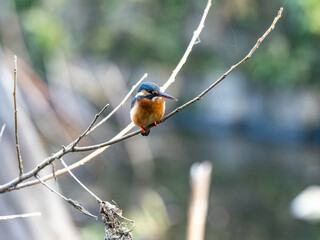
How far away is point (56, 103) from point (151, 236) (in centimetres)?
224

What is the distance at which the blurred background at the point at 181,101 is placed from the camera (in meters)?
6.64

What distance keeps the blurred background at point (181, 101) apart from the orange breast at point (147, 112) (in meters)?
2.55

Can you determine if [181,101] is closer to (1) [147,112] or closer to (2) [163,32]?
(2) [163,32]

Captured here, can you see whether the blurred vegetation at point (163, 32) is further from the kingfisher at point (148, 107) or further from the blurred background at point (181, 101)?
the kingfisher at point (148, 107)

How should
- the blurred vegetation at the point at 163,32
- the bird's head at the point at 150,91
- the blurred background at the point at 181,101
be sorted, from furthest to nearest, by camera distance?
the blurred vegetation at the point at 163,32 → the blurred background at the point at 181,101 → the bird's head at the point at 150,91

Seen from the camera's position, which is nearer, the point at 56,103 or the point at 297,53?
the point at 56,103

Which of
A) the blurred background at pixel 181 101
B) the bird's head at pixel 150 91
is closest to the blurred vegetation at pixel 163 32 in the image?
the blurred background at pixel 181 101

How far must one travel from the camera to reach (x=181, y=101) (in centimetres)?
1189

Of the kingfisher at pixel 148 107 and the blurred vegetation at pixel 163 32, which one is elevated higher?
the blurred vegetation at pixel 163 32

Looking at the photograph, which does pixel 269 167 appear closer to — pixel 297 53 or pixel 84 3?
pixel 297 53

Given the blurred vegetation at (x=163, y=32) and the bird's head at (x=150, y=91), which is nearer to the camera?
the bird's head at (x=150, y=91)

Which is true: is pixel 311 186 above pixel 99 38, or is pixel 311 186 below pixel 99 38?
below

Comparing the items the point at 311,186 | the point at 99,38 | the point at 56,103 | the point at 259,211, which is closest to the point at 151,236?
the point at 259,211

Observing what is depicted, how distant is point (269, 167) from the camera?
8570mm
